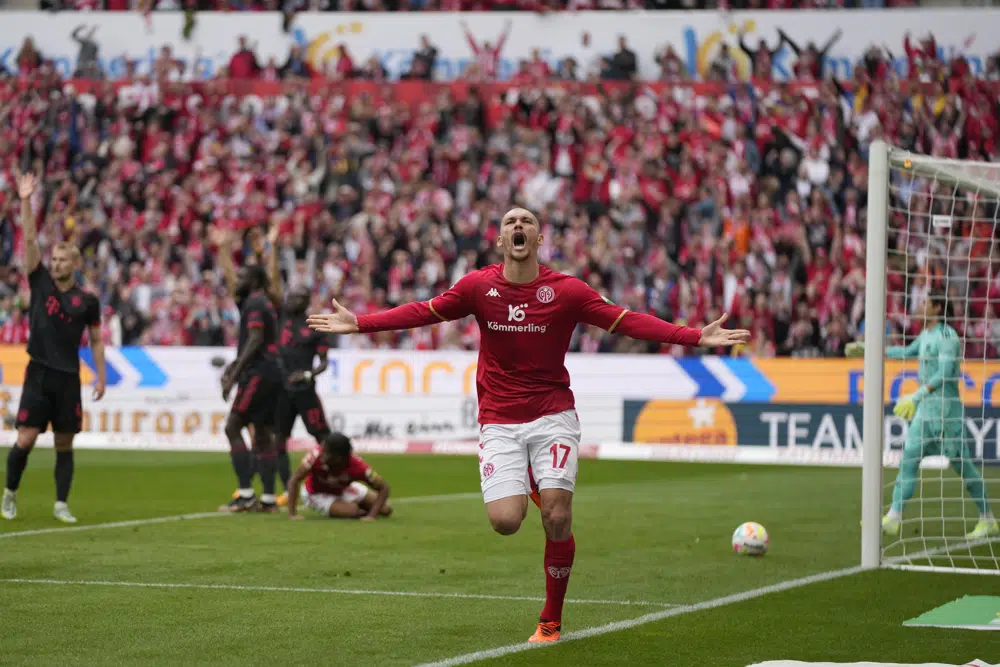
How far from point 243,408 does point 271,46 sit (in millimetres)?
19383

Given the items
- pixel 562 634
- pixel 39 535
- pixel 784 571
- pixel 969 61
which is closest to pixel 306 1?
pixel 969 61

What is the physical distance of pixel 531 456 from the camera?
7957 millimetres

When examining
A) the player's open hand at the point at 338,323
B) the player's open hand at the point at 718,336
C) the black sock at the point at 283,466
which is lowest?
the black sock at the point at 283,466

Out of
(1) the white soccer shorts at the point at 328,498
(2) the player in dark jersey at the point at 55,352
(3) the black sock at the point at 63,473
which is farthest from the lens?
(1) the white soccer shorts at the point at 328,498

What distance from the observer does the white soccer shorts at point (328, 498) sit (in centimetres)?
1397

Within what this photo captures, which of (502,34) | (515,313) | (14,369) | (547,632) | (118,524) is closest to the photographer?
(547,632)

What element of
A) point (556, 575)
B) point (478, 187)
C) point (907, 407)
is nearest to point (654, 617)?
point (556, 575)

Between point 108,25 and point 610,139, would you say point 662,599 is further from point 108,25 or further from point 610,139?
point 108,25

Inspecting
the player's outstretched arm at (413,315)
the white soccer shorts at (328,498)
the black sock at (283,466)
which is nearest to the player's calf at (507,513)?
the player's outstretched arm at (413,315)

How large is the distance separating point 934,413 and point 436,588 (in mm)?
5423

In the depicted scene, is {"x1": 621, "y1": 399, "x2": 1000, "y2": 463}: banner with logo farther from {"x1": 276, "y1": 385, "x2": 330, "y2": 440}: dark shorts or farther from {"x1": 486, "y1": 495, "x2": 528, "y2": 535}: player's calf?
{"x1": 486, "y1": 495, "x2": 528, "y2": 535}: player's calf

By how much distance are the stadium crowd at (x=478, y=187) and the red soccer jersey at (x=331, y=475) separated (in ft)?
39.6

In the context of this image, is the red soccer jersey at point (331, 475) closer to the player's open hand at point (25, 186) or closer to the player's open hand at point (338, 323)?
the player's open hand at point (25, 186)

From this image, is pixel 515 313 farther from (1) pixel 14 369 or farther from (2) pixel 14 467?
(1) pixel 14 369
